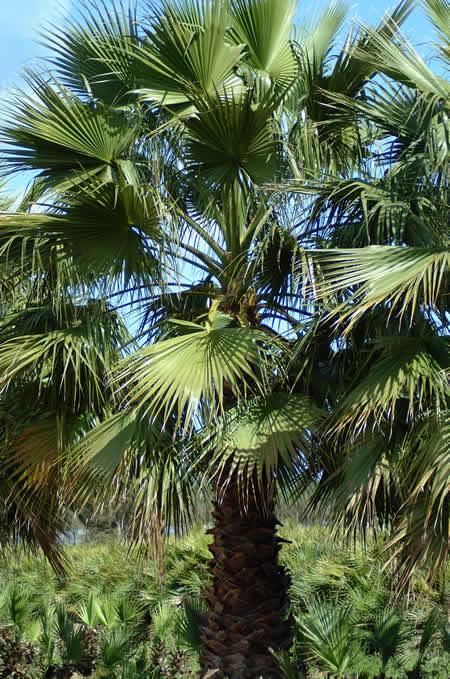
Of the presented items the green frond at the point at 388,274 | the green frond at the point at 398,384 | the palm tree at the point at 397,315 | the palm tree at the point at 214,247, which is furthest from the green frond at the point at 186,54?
the green frond at the point at 398,384

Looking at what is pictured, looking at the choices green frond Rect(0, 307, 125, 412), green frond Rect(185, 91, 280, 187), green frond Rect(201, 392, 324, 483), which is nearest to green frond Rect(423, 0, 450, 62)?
green frond Rect(185, 91, 280, 187)

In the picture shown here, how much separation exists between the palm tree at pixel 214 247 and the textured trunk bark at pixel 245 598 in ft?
0.05

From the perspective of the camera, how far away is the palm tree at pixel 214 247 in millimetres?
5332

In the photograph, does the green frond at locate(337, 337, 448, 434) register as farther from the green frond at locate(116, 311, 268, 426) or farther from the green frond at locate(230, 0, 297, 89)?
the green frond at locate(230, 0, 297, 89)

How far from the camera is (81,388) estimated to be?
591 centimetres

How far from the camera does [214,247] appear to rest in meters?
6.18

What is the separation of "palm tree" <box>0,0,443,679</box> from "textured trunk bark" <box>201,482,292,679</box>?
0.01 m

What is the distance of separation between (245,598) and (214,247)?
8.71 ft

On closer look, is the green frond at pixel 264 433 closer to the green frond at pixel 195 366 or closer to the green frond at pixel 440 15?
the green frond at pixel 195 366

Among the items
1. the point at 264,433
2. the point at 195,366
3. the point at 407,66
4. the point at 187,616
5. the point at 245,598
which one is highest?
the point at 407,66

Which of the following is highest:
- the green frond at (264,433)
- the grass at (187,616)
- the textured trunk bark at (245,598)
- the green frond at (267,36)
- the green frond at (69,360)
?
the green frond at (267,36)

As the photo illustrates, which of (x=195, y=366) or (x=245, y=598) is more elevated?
(x=195, y=366)

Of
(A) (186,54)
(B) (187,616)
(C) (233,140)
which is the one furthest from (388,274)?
(B) (187,616)

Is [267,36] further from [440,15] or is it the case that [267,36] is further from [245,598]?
[245,598]
